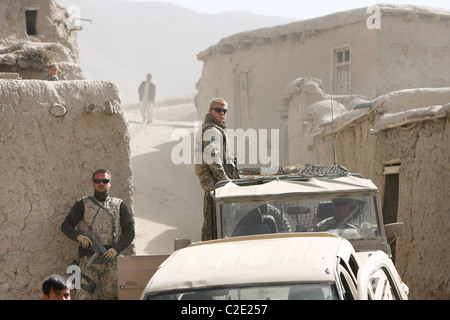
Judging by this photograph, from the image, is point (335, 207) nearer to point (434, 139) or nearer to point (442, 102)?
point (434, 139)

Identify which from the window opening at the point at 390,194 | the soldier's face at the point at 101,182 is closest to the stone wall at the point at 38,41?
the soldier's face at the point at 101,182

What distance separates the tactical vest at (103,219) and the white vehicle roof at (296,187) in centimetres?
130

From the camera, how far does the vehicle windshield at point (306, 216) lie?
21.7ft

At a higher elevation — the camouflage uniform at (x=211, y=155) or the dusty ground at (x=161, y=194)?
the camouflage uniform at (x=211, y=155)

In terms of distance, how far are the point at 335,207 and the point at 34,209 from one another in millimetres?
3022

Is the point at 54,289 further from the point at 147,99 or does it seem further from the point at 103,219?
the point at 147,99

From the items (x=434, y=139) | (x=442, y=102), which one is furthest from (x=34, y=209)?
(x=442, y=102)

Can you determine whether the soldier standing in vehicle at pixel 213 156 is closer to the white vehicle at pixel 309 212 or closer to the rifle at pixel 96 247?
the white vehicle at pixel 309 212

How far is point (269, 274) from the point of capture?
Result: 4520 mm

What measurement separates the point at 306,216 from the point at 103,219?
2044 millimetres

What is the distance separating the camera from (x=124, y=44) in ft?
312

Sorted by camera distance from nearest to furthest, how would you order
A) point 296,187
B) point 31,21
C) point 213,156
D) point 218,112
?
point 296,187, point 213,156, point 218,112, point 31,21

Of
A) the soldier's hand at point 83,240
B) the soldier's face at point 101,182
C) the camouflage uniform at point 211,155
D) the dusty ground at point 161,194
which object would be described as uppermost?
the camouflage uniform at point 211,155

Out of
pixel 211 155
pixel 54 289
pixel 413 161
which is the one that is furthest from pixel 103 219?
pixel 413 161
